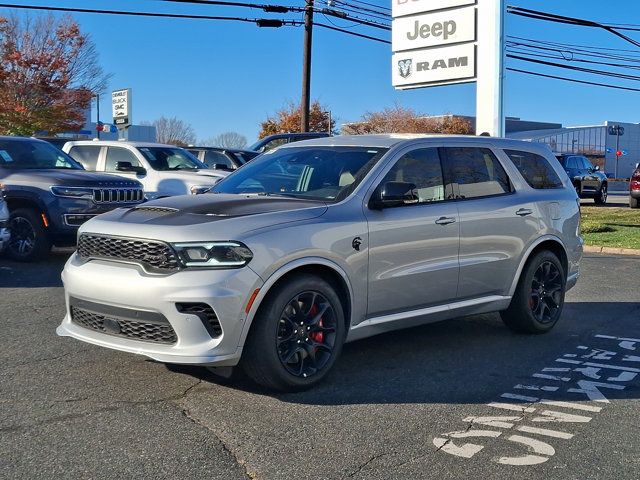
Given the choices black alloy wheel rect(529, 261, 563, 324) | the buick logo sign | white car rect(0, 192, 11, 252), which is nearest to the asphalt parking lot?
black alloy wheel rect(529, 261, 563, 324)

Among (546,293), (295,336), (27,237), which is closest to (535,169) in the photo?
(546,293)

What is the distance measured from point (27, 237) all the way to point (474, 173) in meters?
7.02

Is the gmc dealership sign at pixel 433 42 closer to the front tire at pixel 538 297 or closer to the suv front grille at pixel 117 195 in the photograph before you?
the suv front grille at pixel 117 195

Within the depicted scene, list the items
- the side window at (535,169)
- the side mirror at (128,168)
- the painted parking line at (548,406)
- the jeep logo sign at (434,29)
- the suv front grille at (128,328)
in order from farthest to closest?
the jeep logo sign at (434,29)
the side mirror at (128,168)
the side window at (535,169)
the suv front grille at (128,328)
the painted parking line at (548,406)

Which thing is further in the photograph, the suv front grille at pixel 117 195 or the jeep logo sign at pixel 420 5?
the jeep logo sign at pixel 420 5

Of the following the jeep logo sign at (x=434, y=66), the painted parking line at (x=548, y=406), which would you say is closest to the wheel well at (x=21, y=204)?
the painted parking line at (x=548, y=406)

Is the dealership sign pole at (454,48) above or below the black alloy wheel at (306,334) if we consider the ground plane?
above

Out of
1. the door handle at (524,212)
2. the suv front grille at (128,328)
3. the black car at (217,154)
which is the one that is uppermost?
the black car at (217,154)

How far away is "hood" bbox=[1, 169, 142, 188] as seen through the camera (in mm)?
10812

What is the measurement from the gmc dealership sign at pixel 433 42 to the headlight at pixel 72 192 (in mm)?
8927

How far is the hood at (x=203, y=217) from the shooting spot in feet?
15.8

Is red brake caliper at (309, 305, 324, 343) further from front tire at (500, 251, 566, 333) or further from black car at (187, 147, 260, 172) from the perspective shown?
black car at (187, 147, 260, 172)

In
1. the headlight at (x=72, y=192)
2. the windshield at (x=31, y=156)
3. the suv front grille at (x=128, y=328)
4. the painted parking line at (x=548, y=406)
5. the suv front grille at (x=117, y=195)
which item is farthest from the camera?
the windshield at (x=31, y=156)

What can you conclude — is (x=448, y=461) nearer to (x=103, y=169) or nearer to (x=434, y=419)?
(x=434, y=419)
